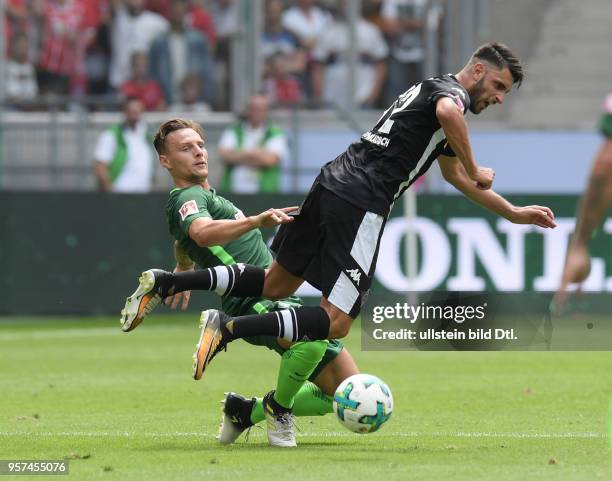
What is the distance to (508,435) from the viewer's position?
340 inches

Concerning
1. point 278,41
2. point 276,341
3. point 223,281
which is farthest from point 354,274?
point 278,41

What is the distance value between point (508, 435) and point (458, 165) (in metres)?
1.61

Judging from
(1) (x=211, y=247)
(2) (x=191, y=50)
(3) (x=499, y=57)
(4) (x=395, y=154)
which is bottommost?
(1) (x=211, y=247)

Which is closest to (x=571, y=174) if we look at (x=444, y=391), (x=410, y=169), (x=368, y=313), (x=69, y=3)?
(x=69, y=3)

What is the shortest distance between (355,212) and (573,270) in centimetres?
1096

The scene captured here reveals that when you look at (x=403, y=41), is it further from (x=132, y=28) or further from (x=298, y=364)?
(x=298, y=364)

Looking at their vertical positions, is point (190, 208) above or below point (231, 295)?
above

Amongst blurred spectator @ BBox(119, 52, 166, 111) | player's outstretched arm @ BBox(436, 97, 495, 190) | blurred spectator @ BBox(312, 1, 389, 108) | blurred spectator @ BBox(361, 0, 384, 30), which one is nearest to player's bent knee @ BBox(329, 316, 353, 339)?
player's outstretched arm @ BBox(436, 97, 495, 190)

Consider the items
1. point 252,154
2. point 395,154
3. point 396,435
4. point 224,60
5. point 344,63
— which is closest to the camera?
Answer: point 395,154

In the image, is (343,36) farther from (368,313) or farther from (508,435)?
(508,435)

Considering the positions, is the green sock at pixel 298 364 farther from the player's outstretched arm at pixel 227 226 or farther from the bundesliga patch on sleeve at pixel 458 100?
the bundesliga patch on sleeve at pixel 458 100

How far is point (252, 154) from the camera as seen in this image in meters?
18.9

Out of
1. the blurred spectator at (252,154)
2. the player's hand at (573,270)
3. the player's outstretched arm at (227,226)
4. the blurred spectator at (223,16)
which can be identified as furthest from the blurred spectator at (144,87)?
the player's outstretched arm at (227,226)

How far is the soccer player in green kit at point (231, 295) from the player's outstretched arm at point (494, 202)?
42.8 inches
